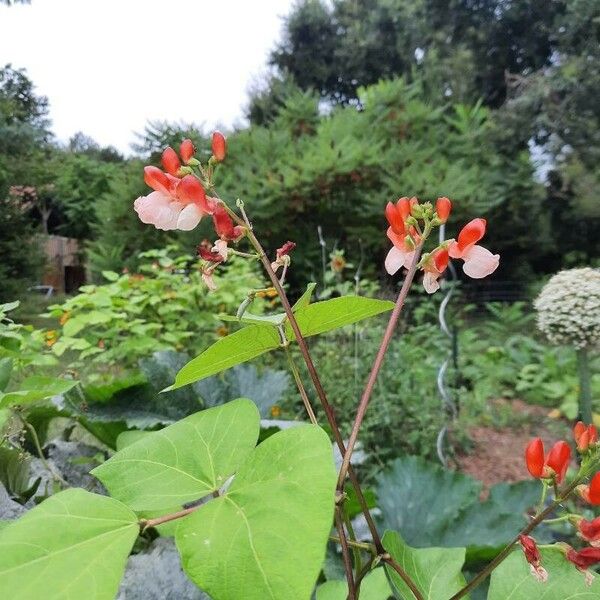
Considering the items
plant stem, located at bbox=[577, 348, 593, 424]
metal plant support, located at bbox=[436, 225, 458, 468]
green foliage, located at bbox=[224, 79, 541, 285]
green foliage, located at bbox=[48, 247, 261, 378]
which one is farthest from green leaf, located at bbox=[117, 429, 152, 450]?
green foliage, located at bbox=[224, 79, 541, 285]

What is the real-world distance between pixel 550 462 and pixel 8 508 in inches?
22.1

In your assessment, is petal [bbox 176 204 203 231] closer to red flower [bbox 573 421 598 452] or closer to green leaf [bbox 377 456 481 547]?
red flower [bbox 573 421 598 452]

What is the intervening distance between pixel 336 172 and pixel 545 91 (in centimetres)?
378

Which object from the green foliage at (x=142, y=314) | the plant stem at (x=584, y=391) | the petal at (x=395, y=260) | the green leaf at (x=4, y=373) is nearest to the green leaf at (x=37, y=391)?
the green leaf at (x=4, y=373)

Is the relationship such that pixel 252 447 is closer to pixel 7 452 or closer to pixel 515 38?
pixel 7 452

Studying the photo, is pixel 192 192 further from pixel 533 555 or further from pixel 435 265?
pixel 533 555

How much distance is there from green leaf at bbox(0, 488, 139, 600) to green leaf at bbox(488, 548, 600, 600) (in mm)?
318

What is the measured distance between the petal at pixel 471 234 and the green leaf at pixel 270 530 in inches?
9.2

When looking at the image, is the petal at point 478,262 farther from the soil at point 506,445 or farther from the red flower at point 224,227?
the soil at point 506,445

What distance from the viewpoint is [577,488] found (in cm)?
46

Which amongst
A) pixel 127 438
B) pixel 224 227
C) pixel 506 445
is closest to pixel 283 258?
pixel 224 227

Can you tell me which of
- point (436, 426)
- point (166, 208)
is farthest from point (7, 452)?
point (436, 426)

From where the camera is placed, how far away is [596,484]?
0.44 m

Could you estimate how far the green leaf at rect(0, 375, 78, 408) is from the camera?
2.13 feet
